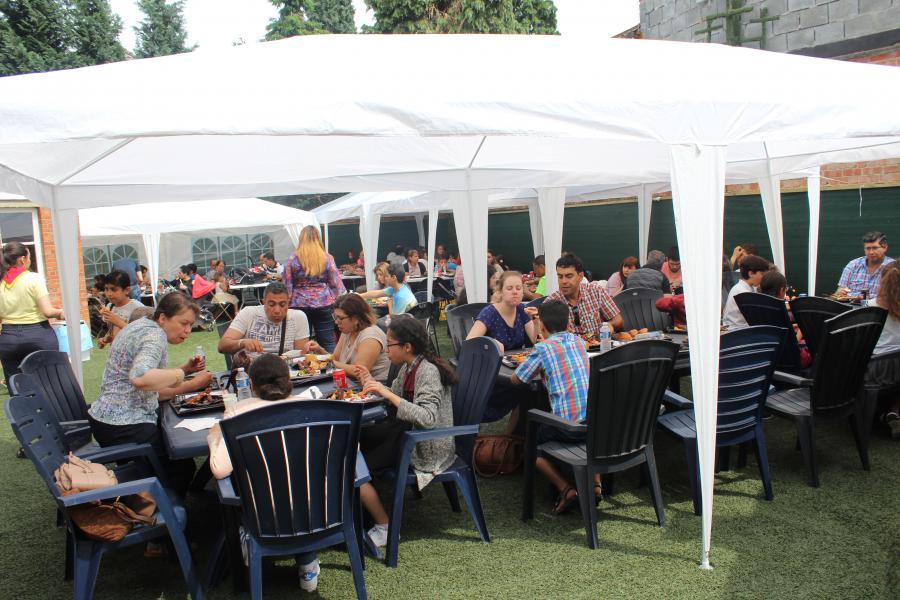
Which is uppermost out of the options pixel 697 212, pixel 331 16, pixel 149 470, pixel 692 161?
pixel 331 16

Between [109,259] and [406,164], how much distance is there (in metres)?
16.3

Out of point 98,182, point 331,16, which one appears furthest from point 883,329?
point 331,16

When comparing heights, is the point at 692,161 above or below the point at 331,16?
below

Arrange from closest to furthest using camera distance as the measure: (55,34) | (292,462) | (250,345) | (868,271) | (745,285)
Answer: (292,462) → (250,345) → (745,285) → (868,271) → (55,34)

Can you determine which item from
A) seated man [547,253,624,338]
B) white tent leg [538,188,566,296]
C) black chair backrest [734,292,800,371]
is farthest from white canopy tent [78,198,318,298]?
black chair backrest [734,292,800,371]

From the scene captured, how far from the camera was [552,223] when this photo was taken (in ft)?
27.7

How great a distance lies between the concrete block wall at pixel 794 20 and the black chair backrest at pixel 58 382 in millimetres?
10846

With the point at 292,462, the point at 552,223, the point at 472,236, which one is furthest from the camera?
the point at 552,223

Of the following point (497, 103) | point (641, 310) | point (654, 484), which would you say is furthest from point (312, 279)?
point (654, 484)

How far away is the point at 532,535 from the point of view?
12.1ft

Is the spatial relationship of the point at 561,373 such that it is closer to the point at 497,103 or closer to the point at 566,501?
the point at 566,501

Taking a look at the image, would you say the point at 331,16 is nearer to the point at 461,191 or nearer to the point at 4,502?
the point at 461,191

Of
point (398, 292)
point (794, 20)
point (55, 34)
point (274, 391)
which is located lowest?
point (274, 391)

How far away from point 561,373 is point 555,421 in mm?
258
